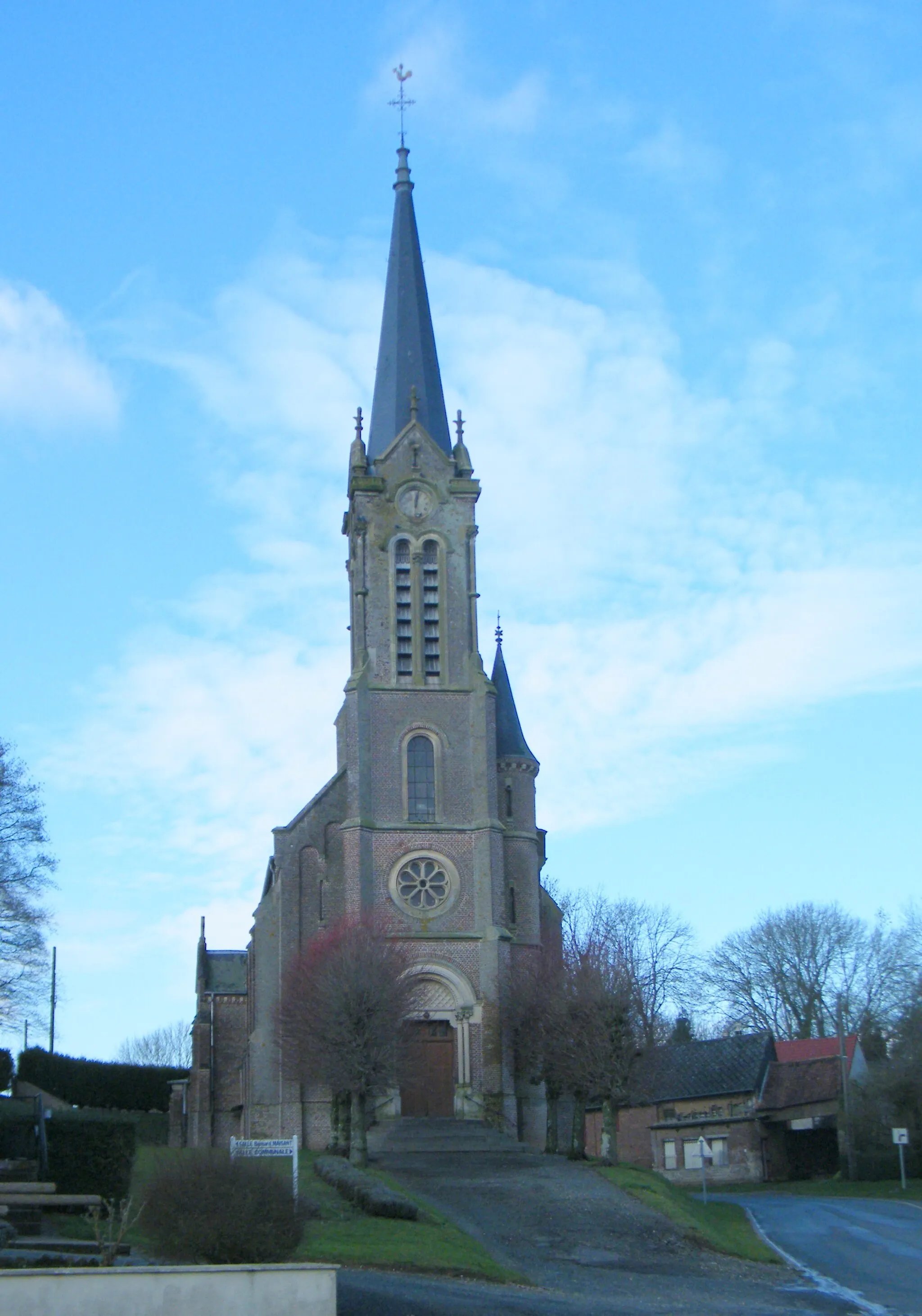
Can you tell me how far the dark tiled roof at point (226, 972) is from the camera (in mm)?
55594

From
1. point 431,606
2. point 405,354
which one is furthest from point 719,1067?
point 405,354

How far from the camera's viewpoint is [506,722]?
49.5m

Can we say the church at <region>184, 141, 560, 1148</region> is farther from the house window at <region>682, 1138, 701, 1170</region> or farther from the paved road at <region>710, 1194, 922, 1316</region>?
the house window at <region>682, 1138, 701, 1170</region>

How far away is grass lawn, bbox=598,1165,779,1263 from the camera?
89.7ft

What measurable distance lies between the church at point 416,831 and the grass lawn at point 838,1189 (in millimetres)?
9714

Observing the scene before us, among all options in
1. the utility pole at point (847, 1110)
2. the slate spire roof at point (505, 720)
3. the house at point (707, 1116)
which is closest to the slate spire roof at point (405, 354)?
the slate spire roof at point (505, 720)

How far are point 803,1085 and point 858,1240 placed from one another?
26297mm

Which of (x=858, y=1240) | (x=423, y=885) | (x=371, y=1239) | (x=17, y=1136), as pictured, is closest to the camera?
(x=371, y=1239)

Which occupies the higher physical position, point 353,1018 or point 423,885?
point 423,885

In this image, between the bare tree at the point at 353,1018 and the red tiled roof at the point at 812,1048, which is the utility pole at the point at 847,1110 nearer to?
the red tiled roof at the point at 812,1048

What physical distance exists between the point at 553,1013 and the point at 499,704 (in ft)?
43.0

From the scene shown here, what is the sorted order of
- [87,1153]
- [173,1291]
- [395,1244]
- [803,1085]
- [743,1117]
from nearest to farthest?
1. [173,1291]
2. [395,1244]
3. [87,1153]
4. [743,1117]
5. [803,1085]

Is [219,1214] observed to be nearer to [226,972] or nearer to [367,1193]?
[367,1193]

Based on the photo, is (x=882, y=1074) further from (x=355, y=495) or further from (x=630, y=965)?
(x=355, y=495)
